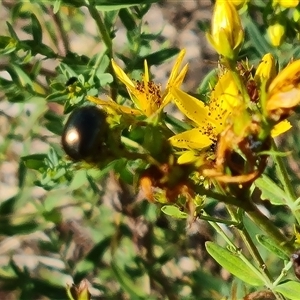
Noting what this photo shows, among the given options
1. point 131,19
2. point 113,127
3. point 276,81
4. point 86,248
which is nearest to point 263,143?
point 276,81

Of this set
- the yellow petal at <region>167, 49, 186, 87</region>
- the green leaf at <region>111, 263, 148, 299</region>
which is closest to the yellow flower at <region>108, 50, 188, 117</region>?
the yellow petal at <region>167, 49, 186, 87</region>

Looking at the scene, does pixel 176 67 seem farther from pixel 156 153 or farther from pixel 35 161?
pixel 35 161

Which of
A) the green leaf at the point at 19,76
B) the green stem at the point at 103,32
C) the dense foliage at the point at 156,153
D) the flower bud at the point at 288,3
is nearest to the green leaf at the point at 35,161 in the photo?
the dense foliage at the point at 156,153

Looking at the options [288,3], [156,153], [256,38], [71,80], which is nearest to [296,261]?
[156,153]

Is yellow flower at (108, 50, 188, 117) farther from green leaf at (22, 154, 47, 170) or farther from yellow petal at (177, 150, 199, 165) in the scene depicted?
green leaf at (22, 154, 47, 170)

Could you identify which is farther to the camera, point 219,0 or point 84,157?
point 219,0

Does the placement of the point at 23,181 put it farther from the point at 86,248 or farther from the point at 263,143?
the point at 263,143
